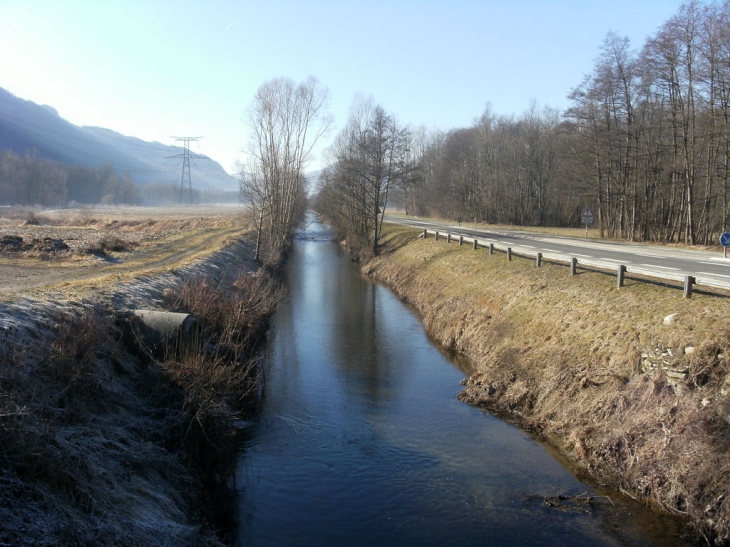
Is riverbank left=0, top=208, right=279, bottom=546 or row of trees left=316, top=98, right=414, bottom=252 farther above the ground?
row of trees left=316, top=98, right=414, bottom=252

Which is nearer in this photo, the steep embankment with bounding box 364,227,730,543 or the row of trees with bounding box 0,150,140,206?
the steep embankment with bounding box 364,227,730,543

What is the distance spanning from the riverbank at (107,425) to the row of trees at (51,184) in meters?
116

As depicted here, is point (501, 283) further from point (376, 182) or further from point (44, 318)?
point (376, 182)

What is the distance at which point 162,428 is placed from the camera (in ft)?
33.0

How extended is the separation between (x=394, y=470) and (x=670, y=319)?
6.71m

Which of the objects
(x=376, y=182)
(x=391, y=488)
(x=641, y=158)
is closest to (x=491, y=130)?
(x=376, y=182)

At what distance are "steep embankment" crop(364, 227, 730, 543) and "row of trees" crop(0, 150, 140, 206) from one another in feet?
390

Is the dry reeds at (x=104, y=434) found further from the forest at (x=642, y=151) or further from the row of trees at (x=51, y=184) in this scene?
the row of trees at (x=51, y=184)

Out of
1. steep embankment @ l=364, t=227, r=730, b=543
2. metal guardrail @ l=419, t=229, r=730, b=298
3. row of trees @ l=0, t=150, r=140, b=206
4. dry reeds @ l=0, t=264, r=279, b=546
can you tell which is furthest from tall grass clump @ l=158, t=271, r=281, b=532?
row of trees @ l=0, t=150, r=140, b=206

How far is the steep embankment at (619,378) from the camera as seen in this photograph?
28.5ft

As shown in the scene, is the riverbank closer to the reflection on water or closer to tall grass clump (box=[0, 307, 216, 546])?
tall grass clump (box=[0, 307, 216, 546])

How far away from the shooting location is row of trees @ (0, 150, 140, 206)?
11025 centimetres

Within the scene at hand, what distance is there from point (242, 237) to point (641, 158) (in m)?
28.2

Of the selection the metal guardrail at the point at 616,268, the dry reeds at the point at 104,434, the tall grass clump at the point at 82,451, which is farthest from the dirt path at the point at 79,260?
the metal guardrail at the point at 616,268
